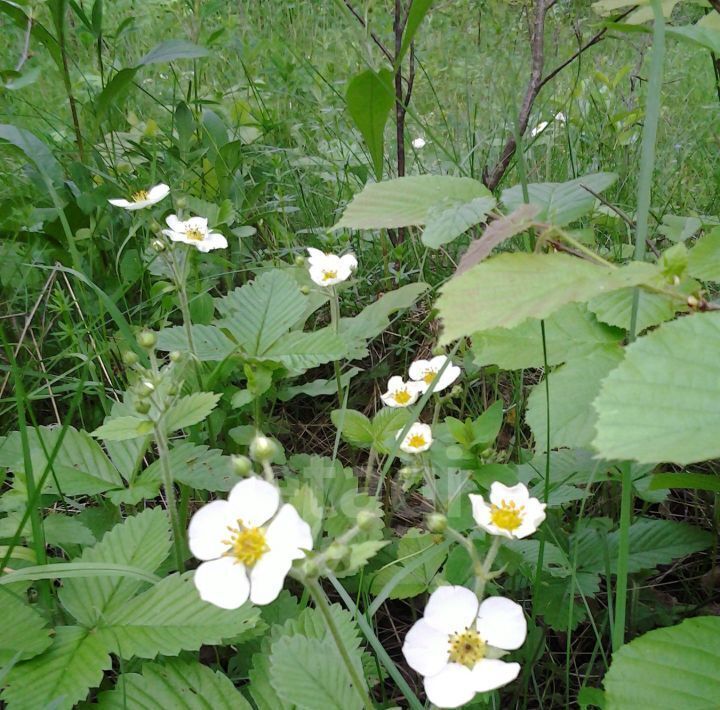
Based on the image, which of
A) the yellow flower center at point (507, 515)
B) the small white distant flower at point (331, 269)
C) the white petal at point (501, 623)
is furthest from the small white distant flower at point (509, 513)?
the small white distant flower at point (331, 269)

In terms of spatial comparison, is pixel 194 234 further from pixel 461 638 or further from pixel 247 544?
pixel 461 638

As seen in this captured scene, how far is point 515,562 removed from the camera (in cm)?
111

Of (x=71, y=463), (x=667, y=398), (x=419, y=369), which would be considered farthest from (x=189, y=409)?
(x=667, y=398)

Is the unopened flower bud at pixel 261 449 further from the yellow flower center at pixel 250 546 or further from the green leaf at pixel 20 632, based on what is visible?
the green leaf at pixel 20 632

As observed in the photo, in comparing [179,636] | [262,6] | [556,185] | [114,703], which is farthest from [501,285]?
[262,6]

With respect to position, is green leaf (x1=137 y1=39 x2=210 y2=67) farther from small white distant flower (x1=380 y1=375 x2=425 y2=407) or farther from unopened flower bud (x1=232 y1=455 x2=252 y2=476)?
unopened flower bud (x1=232 y1=455 x2=252 y2=476)

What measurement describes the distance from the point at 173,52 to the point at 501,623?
6.00 feet

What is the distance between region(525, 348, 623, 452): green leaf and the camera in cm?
96

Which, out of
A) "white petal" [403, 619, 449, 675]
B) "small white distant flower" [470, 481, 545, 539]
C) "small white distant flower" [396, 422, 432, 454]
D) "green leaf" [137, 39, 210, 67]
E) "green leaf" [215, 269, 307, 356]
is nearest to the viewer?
"white petal" [403, 619, 449, 675]

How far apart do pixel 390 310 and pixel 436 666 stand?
94cm

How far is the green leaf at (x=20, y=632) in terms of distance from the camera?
99 cm

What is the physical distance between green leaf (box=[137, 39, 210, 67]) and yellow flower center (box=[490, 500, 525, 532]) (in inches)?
60.3

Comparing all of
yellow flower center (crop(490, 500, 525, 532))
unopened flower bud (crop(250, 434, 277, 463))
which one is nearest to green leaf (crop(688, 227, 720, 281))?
yellow flower center (crop(490, 500, 525, 532))

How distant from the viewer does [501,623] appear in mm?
A: 801
